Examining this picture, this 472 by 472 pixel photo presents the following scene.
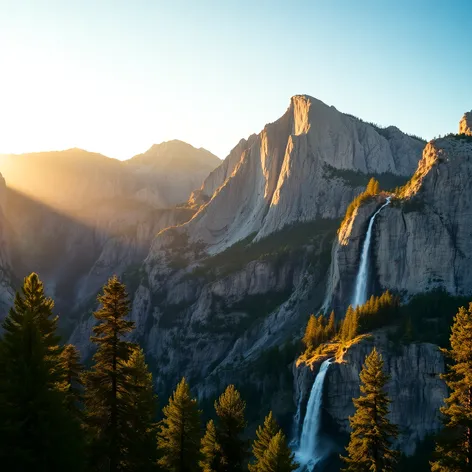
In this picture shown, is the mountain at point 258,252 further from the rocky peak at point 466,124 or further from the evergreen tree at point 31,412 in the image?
the evergreen tree at point 31,412

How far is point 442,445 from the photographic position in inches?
1209

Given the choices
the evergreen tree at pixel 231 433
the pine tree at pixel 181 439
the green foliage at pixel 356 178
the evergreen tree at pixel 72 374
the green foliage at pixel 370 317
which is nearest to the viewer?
the evergreen tree at pixel 72 374

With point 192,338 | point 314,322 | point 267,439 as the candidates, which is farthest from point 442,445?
point 192,338

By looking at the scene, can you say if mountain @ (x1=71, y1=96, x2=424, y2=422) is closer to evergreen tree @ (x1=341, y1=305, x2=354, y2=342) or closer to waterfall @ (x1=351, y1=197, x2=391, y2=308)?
waterfall @ (x1=351, y1=197, x2=391, y2=308)

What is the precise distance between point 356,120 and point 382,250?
3749 inches

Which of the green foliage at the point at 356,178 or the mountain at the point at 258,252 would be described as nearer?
the mountain at the point at 258,252

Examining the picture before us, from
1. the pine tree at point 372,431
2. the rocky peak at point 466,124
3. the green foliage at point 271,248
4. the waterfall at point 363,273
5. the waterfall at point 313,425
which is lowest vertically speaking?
the pine tree at point 372,431

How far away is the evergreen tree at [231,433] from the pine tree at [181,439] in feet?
5.38

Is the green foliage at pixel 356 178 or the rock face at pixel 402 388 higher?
the green foliage at pixel 356 178

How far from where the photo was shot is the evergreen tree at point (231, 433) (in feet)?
115

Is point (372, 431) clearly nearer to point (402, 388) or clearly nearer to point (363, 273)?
point (402, 388)

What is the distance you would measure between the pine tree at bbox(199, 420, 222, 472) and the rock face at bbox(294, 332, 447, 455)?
36.3m

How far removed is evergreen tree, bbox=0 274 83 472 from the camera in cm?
2244

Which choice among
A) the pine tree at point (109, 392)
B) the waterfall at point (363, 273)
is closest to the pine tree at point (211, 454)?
the pine tree at point (109, 392)
